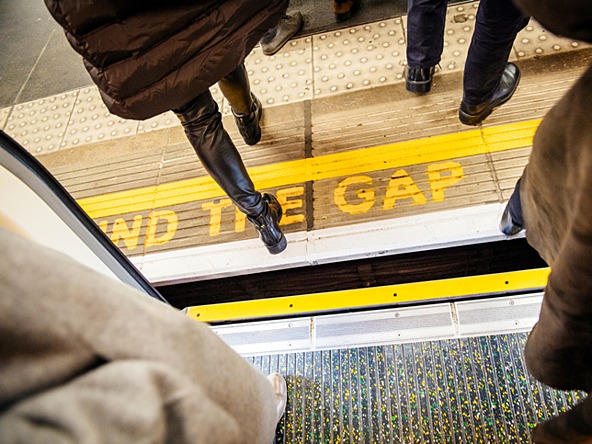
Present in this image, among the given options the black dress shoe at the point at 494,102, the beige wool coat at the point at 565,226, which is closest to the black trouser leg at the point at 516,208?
the beige wool coat at the point at 565,226

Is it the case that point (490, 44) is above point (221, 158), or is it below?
below

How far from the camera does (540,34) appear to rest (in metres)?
2.99

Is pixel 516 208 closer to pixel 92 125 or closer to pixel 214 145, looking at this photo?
pixel 214 145

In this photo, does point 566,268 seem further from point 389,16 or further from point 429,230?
point 389,16

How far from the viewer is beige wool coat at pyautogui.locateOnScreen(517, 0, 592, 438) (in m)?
0.84

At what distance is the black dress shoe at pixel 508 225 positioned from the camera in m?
2.08

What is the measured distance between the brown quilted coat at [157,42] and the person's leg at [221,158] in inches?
7.1

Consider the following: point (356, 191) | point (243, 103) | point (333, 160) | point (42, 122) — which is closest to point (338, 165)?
point (333, 160)

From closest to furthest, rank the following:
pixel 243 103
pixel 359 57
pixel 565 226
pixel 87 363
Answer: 1. pixel 87 363
2. pixel 565 226
3. pixel 243 103
4. pixel 359 57

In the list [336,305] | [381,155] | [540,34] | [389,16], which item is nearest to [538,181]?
[336,305]

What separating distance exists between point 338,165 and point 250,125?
65 cm

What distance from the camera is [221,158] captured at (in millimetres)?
1967

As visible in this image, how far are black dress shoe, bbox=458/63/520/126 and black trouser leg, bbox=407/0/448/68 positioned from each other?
35 cm

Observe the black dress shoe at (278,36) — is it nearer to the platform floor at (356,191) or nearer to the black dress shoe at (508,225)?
the platform floor at (356,191)
